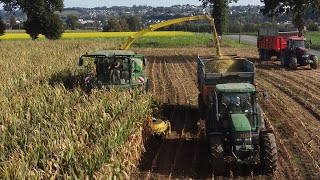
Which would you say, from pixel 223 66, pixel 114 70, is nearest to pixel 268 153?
pixel 223 66

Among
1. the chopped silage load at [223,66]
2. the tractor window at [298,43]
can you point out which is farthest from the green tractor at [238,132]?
the tractor window at [298,43]

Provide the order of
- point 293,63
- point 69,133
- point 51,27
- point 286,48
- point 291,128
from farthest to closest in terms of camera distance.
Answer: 1. point 51,27
2. point 286,48
3. point 293,63
4. point 291,128
5. point 69,133

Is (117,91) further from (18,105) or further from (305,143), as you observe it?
(305,143)

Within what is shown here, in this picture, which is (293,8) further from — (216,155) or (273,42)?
(216,155)

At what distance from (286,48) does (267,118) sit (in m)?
14.0

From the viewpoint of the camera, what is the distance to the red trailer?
31891mm

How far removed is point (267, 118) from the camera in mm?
16219

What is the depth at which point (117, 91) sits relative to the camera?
14484 mm

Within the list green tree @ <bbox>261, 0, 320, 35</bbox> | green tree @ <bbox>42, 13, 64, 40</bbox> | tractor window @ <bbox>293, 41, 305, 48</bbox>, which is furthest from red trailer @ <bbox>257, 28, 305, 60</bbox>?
green tree @ <bbox>42, 13, 64, 40</bbox>

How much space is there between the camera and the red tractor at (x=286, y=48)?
2792 centimetres

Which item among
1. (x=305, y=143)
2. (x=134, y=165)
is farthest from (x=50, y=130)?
(x=305, y=143)

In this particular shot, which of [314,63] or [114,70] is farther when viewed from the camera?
[314,63]

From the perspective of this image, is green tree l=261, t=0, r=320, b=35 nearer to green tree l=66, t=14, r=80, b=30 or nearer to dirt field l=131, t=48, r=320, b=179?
dirt field l=131, t=48, r=320, b=179

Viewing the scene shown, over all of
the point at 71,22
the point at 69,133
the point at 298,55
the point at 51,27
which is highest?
the point at 71,22
